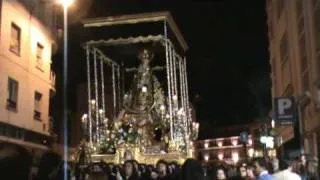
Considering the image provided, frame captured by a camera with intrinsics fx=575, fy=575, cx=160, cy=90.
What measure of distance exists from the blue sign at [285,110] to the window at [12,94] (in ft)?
35.7

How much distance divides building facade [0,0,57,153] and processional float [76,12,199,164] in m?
2.76

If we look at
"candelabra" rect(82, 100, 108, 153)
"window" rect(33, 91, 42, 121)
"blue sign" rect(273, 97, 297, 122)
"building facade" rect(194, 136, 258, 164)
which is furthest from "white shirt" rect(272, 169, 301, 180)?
"building facade" rect(194, 136, 258, 164)

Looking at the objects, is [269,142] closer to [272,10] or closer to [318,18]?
[318,18]

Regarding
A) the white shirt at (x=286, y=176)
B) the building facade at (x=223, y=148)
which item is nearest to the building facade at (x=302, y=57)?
the white shirt at (x=286, y=176)

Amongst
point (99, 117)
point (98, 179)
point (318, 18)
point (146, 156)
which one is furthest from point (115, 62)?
point (98, 179)

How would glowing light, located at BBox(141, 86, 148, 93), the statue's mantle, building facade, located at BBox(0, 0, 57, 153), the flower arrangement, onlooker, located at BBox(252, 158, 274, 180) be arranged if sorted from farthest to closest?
glowing light, located at BBox(141, 86, 148, 93), the flower arrangement, the statue's mantle, building facade, located at BBox(0, 0, 57, 153), onlooker, located at BBox(252, 158, 274, 180)

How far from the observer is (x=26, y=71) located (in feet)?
85.3

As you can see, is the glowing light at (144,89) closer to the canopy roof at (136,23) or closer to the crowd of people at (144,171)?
the canopy roof at (136,23)

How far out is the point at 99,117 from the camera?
84.3 ft

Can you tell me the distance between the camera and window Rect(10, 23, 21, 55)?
2436 cm

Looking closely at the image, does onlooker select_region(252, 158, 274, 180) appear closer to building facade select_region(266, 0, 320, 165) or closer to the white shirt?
Result: the white shirt

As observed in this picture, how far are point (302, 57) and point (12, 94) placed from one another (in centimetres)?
1488

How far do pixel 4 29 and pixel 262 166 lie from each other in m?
15.4

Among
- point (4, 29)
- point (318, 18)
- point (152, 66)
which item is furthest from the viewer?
point (152, 66)
